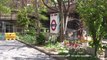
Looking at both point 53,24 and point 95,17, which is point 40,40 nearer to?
point 53,24

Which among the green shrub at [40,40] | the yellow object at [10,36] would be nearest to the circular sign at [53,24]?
the green shrub at [40,40]

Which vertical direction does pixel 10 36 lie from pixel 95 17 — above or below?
below

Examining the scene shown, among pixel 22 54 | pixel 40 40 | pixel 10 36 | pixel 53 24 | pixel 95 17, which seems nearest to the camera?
pixel 95 17

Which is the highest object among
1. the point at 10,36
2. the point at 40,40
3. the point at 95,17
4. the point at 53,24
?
the point at 95,17

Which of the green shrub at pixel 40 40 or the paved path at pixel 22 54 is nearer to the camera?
the paved path at pixel 22 54

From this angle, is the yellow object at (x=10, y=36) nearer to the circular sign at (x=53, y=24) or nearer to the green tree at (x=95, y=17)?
the circular sign at (x=53, y=24)

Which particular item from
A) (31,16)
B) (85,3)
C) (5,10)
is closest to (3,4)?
(5,10)

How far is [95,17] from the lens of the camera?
16078mm

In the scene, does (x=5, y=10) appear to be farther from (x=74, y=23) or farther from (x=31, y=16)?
(x=74, y=23)

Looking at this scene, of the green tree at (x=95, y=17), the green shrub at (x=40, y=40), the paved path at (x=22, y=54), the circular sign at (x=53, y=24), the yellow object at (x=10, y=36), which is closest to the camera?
the green tree at (x=95, y=17)

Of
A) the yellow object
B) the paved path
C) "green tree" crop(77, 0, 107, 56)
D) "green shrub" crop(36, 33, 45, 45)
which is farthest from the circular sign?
the yellow object

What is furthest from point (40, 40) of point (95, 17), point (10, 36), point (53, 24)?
point (10, 36)

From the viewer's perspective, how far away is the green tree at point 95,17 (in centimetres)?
1565

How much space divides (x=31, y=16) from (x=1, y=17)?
969 cm
